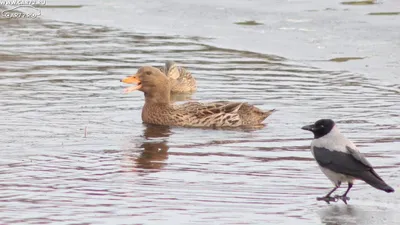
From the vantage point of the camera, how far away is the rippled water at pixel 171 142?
10.3 m

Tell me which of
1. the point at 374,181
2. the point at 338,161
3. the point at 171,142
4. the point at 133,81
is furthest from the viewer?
the point at 133,81

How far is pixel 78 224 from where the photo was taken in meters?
9.79

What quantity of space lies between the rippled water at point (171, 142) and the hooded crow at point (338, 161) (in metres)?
0.24

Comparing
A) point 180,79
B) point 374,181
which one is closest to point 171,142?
point 374,181

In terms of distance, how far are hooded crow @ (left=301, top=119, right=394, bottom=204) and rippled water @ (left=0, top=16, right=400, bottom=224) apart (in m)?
0.24

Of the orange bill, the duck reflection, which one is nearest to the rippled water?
the duck reflection

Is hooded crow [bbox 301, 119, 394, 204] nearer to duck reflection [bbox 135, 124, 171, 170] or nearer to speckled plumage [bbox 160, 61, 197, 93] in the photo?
duck reflection [bbox 135, 124, 171, 170]

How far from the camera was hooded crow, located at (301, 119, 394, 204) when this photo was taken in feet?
33.4

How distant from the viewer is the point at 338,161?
34.0ft

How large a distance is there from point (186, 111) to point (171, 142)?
166 cm

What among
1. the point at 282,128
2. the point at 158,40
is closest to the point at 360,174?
the point at 282,128

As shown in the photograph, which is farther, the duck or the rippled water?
the duck

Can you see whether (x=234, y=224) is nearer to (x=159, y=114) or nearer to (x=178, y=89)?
(x=159, y=114)

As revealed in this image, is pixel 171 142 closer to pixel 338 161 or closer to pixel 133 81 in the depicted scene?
pixel 133 81
